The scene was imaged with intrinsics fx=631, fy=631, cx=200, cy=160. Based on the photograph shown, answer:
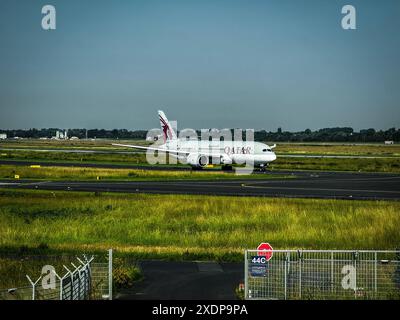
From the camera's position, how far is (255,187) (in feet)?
202

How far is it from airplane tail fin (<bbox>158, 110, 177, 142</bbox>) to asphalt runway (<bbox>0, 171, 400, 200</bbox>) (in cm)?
3287

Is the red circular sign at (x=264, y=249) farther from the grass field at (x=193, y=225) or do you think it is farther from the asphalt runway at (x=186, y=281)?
the grass field at (x=193, y=225)

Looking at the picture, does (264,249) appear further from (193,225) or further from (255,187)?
(255,187)

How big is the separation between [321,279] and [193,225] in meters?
16.2

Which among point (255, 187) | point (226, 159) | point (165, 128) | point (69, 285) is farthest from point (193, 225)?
point (165, 128)

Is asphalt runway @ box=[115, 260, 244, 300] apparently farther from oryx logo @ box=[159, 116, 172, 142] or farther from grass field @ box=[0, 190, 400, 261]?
oryx logo @ box=[159, 116, 172, 142]

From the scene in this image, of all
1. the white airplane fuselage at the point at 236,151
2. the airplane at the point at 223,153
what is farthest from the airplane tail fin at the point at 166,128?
the white airplane fuselage at the point at 236,151

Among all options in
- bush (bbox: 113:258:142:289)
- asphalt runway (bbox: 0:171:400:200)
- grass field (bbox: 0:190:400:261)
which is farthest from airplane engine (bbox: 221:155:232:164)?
bush (bbox: 113:258:142:289)

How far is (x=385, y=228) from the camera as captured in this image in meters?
33.3

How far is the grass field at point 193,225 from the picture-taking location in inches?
1185
